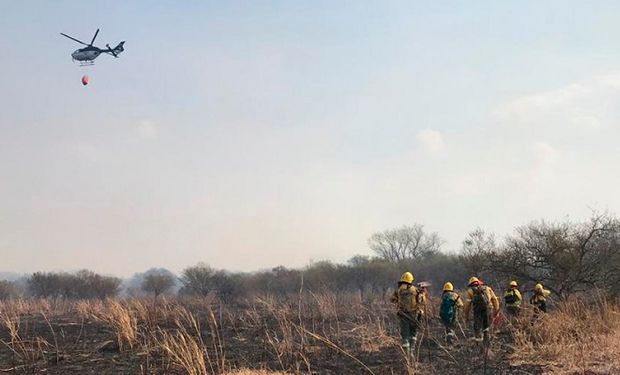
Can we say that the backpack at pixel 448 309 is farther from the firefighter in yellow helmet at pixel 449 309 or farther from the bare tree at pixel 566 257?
the bare tree at pixel 566 257

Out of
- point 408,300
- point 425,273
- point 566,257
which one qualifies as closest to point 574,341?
point 408,300

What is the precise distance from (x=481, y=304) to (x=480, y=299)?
13cm

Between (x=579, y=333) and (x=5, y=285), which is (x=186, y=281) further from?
(x=579, y=333)

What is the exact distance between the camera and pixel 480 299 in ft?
41.5

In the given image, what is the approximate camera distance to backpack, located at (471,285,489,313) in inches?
492

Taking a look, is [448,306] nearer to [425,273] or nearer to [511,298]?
[511,298]

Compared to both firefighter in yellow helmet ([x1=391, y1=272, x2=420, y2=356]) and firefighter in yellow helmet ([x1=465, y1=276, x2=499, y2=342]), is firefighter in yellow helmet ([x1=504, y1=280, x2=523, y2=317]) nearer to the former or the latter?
firefighter in yellow helmet ([x1=465, y1=276, x2=499, y2=342])

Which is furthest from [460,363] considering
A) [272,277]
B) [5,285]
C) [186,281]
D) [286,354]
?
[5,285]

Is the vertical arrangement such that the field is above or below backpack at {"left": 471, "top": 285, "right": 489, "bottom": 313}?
below

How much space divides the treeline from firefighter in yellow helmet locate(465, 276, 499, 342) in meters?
2.36

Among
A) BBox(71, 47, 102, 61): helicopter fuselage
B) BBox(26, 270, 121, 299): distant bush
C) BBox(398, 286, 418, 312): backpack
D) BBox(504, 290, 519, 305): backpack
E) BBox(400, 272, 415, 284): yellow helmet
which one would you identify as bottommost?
BBox(26, 270, 121, 299): distant bush

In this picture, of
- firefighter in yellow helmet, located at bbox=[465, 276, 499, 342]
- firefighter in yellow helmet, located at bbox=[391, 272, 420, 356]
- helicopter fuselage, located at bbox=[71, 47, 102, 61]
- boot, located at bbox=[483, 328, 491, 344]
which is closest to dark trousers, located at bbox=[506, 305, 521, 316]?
firefighter in yellow helmet, located at bbox=[465, 276, 499, 342]

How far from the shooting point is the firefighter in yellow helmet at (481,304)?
1245 cm

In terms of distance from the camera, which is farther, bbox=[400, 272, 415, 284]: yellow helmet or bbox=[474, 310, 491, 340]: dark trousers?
bbox=[474, 310, 491, 340]: dark trousers
